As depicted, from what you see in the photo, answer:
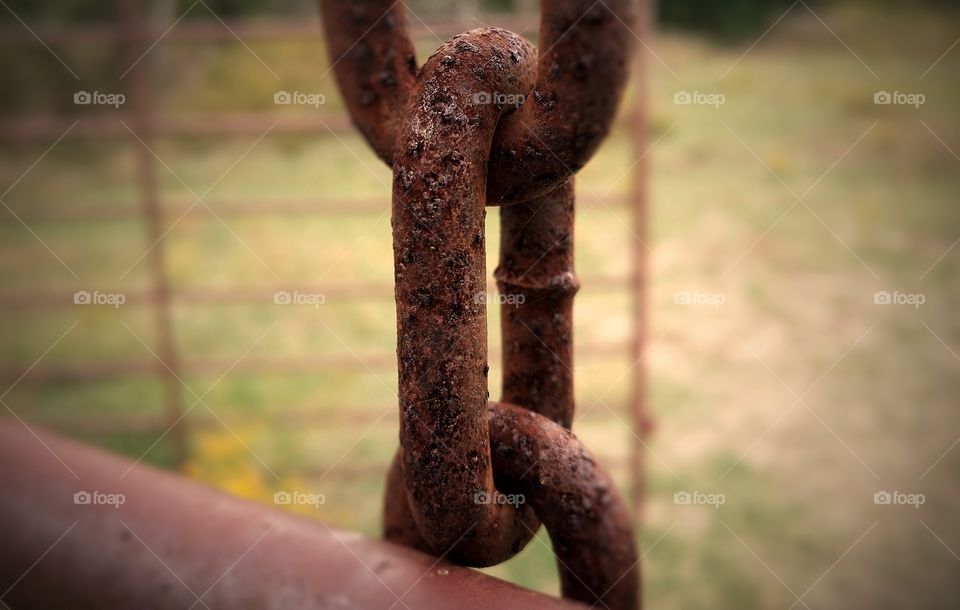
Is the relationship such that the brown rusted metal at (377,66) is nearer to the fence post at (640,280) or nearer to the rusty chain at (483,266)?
the rusty chain at (483,266)

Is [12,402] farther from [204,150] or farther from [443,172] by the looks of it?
[443,172]

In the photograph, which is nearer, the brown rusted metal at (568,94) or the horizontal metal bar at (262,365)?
the brown rusted metal at (568,94)

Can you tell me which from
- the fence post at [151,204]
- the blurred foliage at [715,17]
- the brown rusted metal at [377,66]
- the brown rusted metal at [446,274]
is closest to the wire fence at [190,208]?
the fence post at [151,204]

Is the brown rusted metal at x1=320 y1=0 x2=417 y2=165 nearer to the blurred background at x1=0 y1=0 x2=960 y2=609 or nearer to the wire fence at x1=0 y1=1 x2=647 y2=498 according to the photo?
the blurred background at x1=0 y1=0 x2=960 y2=609

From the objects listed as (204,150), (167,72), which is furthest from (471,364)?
(167,72)

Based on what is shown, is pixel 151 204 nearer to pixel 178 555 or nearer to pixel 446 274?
pixel 178 555

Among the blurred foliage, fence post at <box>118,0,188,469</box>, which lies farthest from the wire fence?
the blurred foliage
